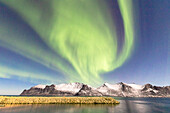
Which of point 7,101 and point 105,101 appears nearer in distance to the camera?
point 7,101

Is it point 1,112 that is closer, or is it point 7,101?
point 1,112

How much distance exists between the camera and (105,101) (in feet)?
171

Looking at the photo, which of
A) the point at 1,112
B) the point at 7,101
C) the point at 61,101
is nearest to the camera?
the point at 1,112

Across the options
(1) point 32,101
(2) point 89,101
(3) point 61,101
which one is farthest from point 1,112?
(2) point 89,101

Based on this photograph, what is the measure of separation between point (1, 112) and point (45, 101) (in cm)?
2466

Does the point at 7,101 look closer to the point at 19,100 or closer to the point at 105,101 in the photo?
the point at 19,100

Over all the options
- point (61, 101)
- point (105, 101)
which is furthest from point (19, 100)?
point (105, 101)

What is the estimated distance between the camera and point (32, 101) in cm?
4981

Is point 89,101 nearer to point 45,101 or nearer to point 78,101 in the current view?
point 78,101

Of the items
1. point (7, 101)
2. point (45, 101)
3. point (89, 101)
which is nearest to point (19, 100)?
point (7, 101)

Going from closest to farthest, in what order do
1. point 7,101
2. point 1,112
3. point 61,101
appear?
point 1,112 < point 7,101 < point 61,101

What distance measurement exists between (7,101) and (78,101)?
118 ft

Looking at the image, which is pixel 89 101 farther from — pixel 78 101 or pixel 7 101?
pixel 7 101

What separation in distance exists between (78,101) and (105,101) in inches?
586
